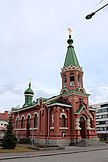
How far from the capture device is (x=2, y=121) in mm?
74250

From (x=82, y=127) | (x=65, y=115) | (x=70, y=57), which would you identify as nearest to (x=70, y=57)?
(x=70, y=57)

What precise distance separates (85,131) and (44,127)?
7854 millimetres

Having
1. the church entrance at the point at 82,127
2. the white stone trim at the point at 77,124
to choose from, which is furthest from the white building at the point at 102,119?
the white stone trim at the point at 77,124

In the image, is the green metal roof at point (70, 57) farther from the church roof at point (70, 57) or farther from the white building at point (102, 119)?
the white building at point (102, 119)

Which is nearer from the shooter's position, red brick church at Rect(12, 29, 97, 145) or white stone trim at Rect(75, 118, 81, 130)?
red brick church at Rect(12, 29, 97, 145)

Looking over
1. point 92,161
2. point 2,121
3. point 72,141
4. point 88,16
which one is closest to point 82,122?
point 72,141

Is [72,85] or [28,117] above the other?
[72,85]

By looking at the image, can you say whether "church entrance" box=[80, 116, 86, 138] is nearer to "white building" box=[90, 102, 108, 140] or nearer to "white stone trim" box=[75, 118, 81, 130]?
"white stone trim" box=[75, 118, 81, 130]

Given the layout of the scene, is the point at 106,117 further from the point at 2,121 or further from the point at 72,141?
the point at 72,141

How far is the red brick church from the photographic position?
34125 millimetres

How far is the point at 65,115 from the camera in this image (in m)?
35.4

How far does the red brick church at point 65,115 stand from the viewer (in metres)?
34.1

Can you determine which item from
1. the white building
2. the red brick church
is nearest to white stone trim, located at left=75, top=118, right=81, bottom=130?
the red brick church

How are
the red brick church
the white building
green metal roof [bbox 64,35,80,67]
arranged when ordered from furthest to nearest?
the white building, green metal roof [bbox 64,35,80,67], the red brick church
